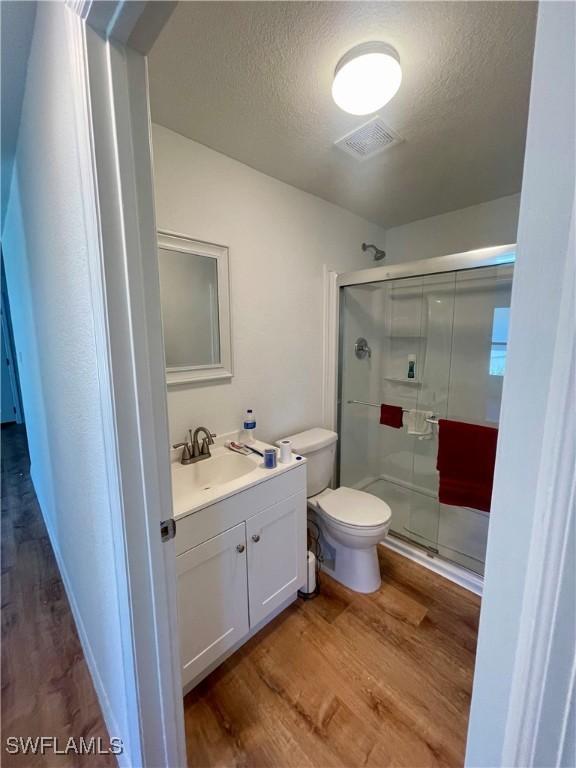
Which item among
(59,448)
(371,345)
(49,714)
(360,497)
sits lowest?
(49,714)

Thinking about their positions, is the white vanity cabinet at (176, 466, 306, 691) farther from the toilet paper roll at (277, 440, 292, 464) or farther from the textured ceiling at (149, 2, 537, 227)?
the textured ceiling at (149, 2, 537, 227)

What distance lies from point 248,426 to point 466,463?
1.21 m

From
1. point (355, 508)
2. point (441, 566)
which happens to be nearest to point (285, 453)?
point (355, 508)

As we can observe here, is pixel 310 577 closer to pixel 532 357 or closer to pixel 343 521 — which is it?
pixel 343 521

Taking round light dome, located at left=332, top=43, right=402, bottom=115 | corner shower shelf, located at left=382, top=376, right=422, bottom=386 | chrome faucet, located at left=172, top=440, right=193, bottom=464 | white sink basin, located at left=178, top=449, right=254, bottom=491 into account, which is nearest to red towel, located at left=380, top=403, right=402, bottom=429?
corner shower shelf, located at left=382, top=376, right=422, bottom=386

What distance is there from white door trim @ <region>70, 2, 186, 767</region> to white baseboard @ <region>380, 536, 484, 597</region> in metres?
1.56

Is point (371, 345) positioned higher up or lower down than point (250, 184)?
lower down

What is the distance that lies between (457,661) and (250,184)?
2.44 m

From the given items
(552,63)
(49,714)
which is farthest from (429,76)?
(49,714)

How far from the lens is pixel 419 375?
2430mm

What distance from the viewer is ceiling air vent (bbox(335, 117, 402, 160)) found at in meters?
1.35

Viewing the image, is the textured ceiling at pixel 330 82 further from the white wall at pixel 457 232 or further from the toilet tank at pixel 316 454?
the toilet tank at pixel 316 454

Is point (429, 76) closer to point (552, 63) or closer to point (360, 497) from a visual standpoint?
point (552, 63)

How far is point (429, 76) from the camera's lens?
1.12m
